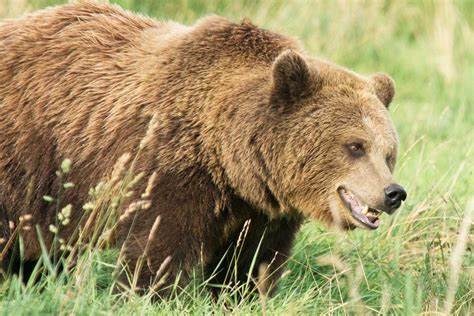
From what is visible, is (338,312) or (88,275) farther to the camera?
(338,312)

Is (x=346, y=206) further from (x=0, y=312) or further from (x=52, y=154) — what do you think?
(x=0, y=312)

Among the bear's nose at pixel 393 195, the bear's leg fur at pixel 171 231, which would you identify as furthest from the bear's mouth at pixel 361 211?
the bear's leg fur at pixel 171 231

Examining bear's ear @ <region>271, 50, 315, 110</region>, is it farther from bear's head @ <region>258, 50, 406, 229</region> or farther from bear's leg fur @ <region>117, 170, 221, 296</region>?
bear's leg fur @ <region>117, 170, 221, 296</region>

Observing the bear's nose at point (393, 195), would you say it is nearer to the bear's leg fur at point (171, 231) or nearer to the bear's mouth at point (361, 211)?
the bear's mouth at point (361, 211)

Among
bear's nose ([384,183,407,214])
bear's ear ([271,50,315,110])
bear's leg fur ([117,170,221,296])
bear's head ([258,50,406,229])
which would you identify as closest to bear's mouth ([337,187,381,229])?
bear's head ([258,50,406,229])

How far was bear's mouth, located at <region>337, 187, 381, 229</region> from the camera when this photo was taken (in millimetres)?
5508

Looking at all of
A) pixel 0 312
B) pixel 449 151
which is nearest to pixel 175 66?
pixel 0 312

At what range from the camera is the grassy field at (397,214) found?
4664 millimetres

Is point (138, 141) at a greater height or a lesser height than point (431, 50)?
greater

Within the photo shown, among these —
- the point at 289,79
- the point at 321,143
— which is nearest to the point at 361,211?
the point at 321,143

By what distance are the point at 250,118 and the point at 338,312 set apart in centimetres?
119

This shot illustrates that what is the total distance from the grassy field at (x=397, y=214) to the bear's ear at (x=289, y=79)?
94cm

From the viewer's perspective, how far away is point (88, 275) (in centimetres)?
466

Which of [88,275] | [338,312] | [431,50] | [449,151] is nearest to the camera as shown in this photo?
[88,275]
